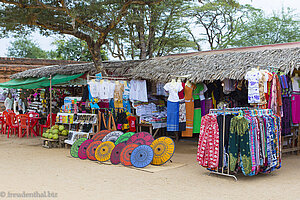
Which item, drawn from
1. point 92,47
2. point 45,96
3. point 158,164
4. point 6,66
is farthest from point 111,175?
point 6,66

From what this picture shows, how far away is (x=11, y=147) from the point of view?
9.15m

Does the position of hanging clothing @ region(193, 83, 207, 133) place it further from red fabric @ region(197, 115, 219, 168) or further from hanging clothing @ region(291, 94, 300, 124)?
red fabric @ region(197, 115, 219, 168)

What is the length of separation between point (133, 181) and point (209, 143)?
143 cm

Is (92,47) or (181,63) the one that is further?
(92,47)

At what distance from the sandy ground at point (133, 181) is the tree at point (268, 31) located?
663 inches

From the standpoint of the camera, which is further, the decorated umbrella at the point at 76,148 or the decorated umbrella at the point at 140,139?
the decorated umbrella at the point at 76,148

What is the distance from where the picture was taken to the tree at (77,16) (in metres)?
9.42

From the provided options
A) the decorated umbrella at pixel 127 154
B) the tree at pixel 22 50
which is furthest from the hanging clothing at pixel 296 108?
the tree at pixel 22 50

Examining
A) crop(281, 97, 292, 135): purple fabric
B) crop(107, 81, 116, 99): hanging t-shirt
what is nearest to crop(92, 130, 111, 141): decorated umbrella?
crop(107, 81, 116, 99): hanging t-shirt

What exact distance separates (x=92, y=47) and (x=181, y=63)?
311 centimetres

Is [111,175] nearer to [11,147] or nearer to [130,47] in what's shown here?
[11,147]

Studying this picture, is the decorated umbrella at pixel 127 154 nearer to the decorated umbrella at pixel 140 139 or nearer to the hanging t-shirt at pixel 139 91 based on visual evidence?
the decorated umbrella at pixel 140 139

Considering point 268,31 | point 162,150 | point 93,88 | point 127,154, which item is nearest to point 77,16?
point 93,88

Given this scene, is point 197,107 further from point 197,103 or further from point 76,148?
point 76,148
